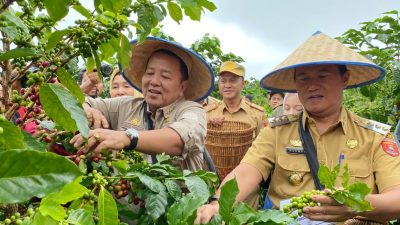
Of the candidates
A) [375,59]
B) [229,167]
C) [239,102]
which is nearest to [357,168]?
[229,167]

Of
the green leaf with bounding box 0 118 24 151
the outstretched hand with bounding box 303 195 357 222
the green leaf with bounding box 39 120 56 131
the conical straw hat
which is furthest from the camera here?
the conical straw hat

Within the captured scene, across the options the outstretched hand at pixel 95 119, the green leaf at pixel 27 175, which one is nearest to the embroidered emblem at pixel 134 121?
the outstretched hand at pixel 95 119

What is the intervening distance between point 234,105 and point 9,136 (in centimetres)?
406

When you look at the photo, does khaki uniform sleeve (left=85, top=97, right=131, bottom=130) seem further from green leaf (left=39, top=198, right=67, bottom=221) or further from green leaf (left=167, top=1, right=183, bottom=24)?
green leaf (left=39, top=198, right=67, bottom=221)

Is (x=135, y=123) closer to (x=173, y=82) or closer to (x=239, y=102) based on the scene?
(x=173, y=82)

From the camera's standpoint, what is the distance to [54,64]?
3.64 feet

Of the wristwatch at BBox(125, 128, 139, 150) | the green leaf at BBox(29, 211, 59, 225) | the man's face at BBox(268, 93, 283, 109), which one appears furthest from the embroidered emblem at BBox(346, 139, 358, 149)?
the man's face at BBox(268, 93, 283, 109)

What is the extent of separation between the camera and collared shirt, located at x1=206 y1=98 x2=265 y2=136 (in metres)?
4.46

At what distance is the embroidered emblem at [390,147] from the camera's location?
7.23 ft

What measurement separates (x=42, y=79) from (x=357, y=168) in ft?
5.38

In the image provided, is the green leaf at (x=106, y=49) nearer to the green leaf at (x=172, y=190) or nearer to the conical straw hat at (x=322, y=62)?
the green leaf at (x=172, y=190)

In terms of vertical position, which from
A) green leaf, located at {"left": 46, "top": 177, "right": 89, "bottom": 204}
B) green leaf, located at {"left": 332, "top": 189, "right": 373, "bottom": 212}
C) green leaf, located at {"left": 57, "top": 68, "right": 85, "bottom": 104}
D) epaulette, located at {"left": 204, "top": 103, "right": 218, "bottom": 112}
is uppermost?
epaulette, located at {"left": 204, "top": 103, "right": 218, "bottom": 112}

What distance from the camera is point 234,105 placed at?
4.77 metres

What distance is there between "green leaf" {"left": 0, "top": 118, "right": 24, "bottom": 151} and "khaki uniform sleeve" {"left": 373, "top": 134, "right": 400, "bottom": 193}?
69.6 inches
